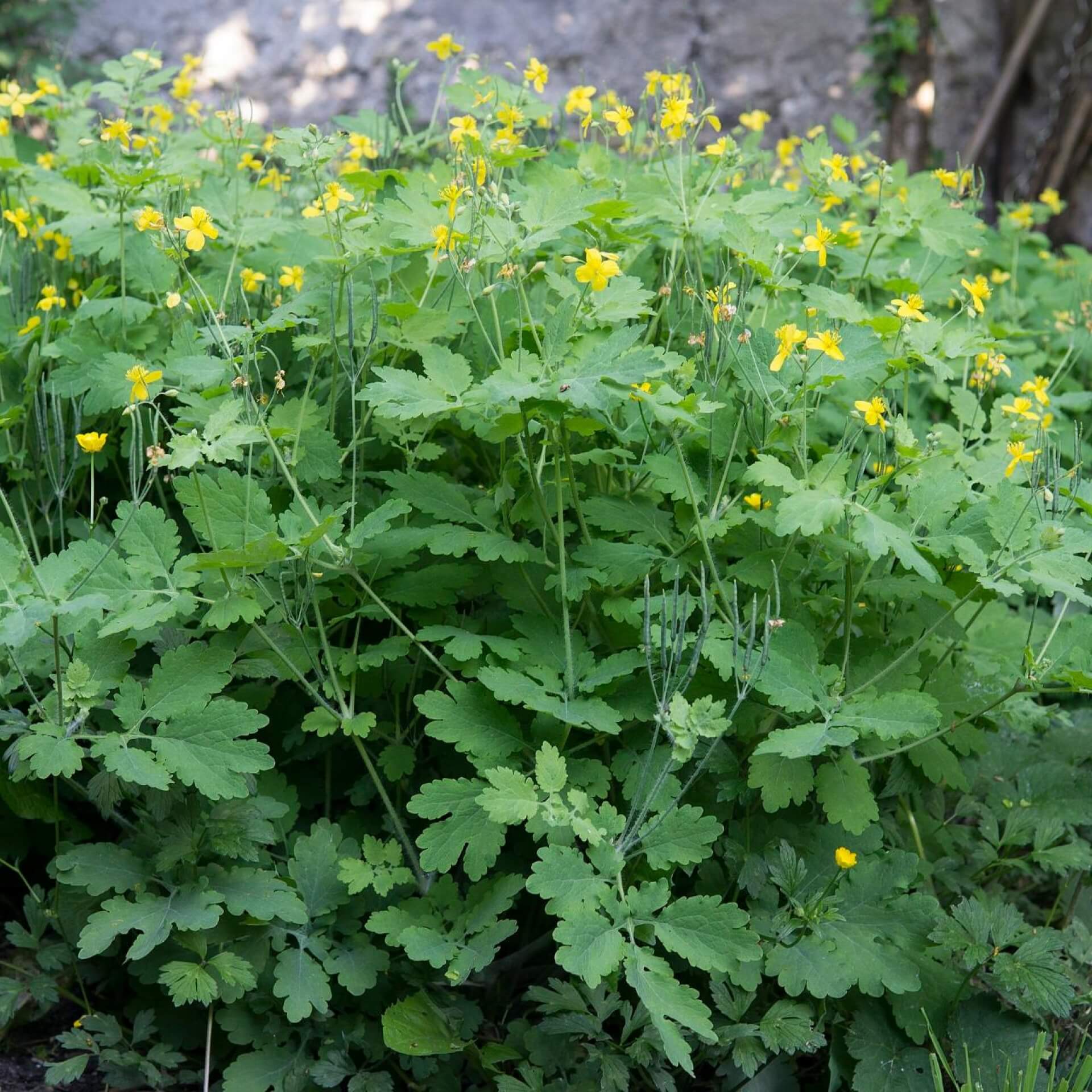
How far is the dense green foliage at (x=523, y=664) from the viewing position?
5.99 feet

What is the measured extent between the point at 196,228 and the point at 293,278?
13.7 inches

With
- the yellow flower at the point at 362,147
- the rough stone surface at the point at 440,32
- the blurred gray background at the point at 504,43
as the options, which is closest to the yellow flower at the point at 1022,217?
the yellow flower at the point at 362,147

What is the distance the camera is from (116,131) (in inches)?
94.0

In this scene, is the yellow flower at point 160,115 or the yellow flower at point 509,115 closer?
the yellow flower at point 509,115

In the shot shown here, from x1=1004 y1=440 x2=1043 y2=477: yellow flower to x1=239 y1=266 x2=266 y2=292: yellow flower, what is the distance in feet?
4.96

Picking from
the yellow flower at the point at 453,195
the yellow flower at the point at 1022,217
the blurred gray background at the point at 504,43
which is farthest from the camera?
the blurred gray background at the point at 504,43

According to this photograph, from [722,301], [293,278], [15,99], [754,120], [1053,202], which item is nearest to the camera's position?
[722,301]

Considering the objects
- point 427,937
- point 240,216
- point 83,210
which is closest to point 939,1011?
point 427,937

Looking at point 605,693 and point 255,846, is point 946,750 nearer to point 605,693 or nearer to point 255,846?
point 605,693

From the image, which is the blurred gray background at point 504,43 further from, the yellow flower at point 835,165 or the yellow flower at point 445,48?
the yellow flower at point 835,165

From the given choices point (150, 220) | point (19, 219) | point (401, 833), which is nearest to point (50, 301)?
point (19, 219)

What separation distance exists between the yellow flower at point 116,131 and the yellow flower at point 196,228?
574 mm

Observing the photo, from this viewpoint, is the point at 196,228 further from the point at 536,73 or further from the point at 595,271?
the point at 536,73

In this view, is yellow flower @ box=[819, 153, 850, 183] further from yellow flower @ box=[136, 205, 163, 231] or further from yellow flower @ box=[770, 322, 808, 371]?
yellow flower @ box=[136, 205, 163, 231]
